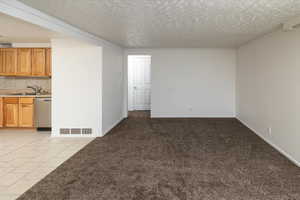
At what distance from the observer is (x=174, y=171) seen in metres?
3.31

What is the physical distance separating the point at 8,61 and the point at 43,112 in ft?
5.55

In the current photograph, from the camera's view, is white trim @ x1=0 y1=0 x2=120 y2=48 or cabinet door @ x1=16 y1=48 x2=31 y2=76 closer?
white trim @ x1=0 y1=0 x2=120 y2=48

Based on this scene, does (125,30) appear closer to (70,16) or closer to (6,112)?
(70,16)

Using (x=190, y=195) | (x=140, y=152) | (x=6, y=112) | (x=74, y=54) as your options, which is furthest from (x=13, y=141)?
(x=190, y=195)

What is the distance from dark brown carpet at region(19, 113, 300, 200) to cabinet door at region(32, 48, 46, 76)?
254 cm

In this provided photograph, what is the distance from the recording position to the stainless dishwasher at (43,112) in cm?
567

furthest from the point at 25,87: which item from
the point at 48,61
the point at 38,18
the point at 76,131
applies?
the point at 38,18

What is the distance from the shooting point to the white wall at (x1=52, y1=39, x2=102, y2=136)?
203 inches

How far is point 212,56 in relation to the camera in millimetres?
7648

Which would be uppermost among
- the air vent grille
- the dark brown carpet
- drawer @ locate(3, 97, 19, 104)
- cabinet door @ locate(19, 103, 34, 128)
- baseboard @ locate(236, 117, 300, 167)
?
drawer @ locate(3, 97, 19, 104)

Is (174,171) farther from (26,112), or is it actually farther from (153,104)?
(153,104)

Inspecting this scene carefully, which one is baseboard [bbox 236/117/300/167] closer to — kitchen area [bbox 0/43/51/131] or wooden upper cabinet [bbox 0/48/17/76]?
kitchen area [bbox 0/43/51/131]

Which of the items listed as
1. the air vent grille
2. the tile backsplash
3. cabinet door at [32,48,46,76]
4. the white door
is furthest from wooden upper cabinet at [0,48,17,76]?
the white door

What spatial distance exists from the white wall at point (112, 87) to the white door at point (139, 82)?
6.77 ft
